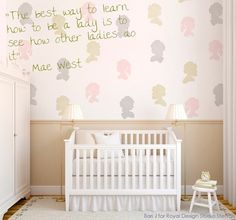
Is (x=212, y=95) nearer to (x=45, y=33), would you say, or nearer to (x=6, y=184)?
(x=45, y=33)

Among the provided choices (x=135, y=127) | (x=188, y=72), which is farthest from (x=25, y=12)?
(x=188, y=72)

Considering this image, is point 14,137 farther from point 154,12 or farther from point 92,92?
point 154,12

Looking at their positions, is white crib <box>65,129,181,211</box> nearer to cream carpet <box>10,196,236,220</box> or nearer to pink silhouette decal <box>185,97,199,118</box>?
cream carpet <box>10,196,236,220</box>

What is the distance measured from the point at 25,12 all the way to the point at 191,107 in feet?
7.76

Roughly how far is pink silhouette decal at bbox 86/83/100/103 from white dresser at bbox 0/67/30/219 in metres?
0.72

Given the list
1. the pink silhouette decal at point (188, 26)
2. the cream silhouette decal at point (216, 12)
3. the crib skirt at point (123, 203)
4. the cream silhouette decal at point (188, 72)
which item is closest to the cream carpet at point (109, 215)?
the crib skirt at point (123, 203)

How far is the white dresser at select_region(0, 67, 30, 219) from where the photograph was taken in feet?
10.5

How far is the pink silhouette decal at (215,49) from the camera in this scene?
4219mm

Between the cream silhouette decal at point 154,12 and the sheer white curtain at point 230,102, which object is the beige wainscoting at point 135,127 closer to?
the sheer white curtain at point 230,102

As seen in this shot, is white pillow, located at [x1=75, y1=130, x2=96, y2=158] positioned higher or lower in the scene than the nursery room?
lower

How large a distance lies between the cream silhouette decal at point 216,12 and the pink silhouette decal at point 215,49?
26 centimetres

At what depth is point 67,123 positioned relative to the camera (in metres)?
4.25

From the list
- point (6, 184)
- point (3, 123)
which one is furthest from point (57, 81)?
point (6, 184)

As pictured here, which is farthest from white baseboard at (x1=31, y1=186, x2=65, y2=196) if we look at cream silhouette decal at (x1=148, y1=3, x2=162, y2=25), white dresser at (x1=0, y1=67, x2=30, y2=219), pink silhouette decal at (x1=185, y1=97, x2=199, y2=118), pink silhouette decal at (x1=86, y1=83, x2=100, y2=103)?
cream silhouette decal at (x1=148, y1=3, x2=162, y2=25)
